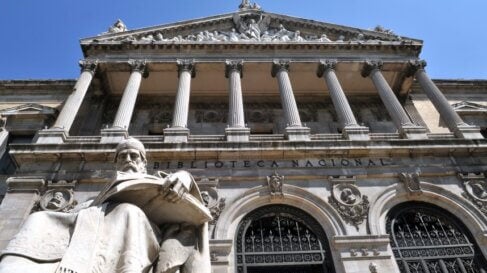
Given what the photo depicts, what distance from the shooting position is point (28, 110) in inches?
713

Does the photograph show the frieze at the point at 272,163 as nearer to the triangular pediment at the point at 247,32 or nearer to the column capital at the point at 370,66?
the column capital at the point at 370,66

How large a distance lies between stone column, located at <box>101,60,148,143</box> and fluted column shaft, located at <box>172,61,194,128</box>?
61.1 inches

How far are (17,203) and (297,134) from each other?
8.27 metres

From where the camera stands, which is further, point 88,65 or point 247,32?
point 247,32

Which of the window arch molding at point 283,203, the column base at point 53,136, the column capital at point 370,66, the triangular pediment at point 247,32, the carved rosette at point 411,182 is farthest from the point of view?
the triangular pediment at point 247,32

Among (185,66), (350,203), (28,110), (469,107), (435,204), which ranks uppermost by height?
(185,66)

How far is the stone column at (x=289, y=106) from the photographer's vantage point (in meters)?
13.3

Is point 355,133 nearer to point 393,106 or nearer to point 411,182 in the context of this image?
point 411,182

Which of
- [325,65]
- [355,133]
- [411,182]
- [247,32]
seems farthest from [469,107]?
[247,32]

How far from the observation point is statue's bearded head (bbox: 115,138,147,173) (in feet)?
14.4

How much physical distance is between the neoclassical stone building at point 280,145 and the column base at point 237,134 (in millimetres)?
64

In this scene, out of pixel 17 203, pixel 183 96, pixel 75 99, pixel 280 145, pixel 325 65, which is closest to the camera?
pixel 17 203

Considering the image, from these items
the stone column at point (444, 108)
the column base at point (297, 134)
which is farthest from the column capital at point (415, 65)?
the column base at point (297, 134)

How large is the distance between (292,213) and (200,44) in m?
9.47
